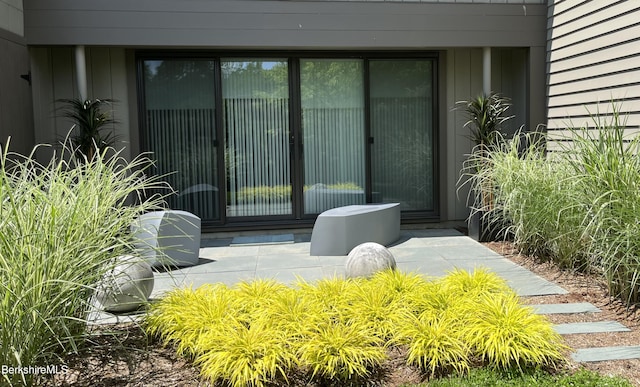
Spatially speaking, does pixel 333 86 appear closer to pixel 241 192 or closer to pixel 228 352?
pixel 241 192

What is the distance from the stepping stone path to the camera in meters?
3.22

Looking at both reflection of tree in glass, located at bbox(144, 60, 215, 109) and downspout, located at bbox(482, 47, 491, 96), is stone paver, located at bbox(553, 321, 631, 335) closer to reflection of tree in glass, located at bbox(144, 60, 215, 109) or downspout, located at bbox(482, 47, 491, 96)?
downspout, located at bbox(482, 47, 491, 96)

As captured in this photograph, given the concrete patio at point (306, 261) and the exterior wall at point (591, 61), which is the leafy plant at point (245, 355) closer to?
the concrete patio at point (306, 261)

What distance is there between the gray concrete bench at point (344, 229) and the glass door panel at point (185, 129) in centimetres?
205

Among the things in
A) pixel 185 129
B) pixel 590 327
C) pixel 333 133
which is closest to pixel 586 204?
pixel 590 327

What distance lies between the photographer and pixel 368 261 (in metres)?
4.59

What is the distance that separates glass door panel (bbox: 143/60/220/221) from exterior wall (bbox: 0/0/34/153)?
5.31 ft

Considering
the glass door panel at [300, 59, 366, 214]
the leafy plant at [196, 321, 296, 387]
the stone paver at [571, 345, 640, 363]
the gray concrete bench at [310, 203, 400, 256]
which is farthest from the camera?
the glass door panel at [300, 59, 366, 214]

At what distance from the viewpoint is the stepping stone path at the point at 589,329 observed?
3.22 meters

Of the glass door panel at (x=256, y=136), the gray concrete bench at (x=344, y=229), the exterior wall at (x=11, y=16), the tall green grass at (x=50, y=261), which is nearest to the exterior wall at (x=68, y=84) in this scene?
the exterior wall at (x=11, y=16)

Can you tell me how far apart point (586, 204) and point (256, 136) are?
4705 millimetres

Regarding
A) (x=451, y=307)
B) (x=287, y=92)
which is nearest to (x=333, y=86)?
(x=287, y=92)

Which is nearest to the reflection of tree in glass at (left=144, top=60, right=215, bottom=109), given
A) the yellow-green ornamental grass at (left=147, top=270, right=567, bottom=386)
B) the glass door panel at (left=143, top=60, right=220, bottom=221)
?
the glass door panel at (left=143, top=60, right=220, bottom=221)

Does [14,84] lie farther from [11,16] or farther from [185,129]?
[185,129]
